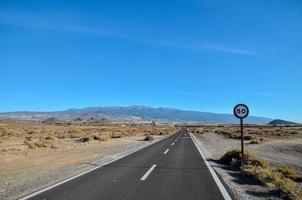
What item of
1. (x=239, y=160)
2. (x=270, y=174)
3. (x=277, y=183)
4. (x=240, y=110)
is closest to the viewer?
(x=277, y=183)

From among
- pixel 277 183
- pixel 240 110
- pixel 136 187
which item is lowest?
pixel 136 187

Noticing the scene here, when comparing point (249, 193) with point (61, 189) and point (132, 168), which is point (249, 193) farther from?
point (132, 168)

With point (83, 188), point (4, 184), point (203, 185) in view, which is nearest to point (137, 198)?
point (83, 188)

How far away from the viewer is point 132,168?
1599 cm

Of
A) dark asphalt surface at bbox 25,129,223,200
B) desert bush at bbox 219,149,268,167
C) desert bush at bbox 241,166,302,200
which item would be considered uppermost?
desert bush at bbox 219,149,268,167

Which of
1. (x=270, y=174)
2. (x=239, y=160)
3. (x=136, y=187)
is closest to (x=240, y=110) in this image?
(x=239, y=160)

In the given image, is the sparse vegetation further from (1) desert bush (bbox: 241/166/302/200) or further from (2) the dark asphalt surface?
(2) the dark asphalt surface

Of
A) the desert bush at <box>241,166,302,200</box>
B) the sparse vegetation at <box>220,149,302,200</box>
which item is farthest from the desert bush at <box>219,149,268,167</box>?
the desert bush at <box>241,166,302,200</box>

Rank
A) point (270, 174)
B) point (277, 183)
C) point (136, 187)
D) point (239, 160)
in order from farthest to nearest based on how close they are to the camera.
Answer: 1. point (239, 160)
2. point (270, 174)
3. point (277, 183)
4. point (136, 187)

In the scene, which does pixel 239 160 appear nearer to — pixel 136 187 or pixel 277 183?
pixel 277 183

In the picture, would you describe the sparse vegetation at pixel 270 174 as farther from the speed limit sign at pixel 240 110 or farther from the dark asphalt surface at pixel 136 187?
the speed limit sign at pixel 240 110

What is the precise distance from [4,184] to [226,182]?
721 cm

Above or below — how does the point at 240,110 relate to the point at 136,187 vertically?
above

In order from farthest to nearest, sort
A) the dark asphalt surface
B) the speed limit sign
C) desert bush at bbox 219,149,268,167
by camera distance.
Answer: the speed limit sign
desert bush at bbox 219,149,268,167
the dark asphalt surface
